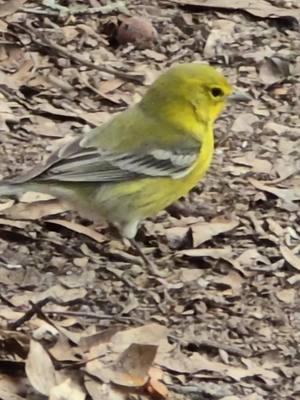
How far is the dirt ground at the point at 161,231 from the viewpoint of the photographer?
18.8 feet

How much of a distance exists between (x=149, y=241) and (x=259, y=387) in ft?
4.88

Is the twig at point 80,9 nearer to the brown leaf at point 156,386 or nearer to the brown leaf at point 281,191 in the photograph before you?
the brown leaf at point 281,191

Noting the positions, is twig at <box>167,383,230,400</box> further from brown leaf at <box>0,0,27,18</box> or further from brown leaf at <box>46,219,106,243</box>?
brown leaf at <box>0,0,27,18</box>

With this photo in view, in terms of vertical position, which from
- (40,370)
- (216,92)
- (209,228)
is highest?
(216,92)

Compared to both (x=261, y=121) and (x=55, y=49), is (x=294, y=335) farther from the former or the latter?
(x=55, y=49)

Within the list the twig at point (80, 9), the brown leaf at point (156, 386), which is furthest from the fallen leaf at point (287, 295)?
the twig at point (80, 9)

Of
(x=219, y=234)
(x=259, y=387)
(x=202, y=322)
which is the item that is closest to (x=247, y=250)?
(x=219, y=234)

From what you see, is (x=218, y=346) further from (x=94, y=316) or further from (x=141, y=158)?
(x=141, y=158)

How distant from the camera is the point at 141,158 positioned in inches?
271

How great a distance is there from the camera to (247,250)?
22.6 feet

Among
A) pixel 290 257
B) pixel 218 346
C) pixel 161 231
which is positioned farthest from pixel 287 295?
pixel 161 231

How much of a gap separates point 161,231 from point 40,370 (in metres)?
1.83

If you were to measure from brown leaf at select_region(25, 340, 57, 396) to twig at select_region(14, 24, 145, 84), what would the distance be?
3.26 m

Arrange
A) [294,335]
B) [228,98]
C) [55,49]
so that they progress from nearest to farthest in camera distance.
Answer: [294,335], [228,98], [55,49]
